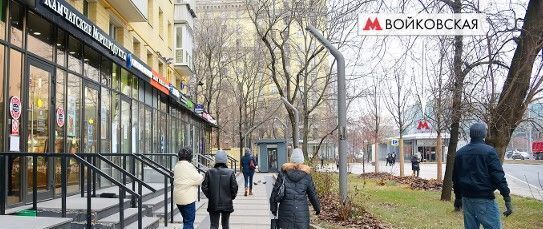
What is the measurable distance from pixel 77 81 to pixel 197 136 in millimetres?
24234

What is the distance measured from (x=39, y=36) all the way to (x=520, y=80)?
32.2 ft

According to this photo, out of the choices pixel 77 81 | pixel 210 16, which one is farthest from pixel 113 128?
pixel 210 16

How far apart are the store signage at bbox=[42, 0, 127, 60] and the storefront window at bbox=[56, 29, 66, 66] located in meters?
0.90

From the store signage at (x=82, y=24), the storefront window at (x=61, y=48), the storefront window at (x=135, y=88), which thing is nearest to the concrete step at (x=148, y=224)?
the store signage at (x=82, y=24)

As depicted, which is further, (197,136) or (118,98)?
(197,136)

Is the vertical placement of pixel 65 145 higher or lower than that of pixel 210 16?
lower

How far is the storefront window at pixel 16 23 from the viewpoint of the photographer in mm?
9387

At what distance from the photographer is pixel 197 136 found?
36844mm

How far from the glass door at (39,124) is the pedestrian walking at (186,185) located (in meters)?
2.55

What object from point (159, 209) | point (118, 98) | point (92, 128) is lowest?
point (159, 209)

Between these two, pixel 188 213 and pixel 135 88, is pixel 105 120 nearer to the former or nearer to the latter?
pixel 135 88

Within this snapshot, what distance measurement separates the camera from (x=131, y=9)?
1723cm

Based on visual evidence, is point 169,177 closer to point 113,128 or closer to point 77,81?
point 77,81

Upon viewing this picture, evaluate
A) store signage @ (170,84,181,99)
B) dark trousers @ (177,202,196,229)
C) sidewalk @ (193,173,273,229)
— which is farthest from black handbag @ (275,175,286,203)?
store signage @ (170,84,181,99)
